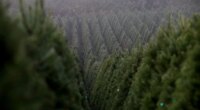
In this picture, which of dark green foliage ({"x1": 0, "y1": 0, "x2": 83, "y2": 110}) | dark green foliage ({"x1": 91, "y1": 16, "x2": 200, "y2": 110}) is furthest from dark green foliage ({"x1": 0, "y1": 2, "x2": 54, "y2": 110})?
dark green foliage ({"x1": 91, "y1": 16, "x2": 200, "y2": 110})

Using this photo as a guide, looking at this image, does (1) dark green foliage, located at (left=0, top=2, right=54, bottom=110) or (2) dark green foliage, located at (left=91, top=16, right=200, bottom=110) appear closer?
(1) dark green foliage, located at (left=0, top=2, right=54, bottom=110)

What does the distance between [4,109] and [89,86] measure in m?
34.8

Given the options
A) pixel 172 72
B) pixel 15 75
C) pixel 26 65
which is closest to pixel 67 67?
pixel 172 72

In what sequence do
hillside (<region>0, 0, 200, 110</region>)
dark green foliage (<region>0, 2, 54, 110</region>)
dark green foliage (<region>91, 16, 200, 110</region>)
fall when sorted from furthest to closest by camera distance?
dark green foliage (<region>91, 16, 200, 110</region>), hillside (<region>0, 0, 200, 110</region>), dark green foliage (<region>0, 2, 54, 110</region>)

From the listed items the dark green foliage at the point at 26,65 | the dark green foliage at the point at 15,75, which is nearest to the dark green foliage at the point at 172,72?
the dark green foliage at the point at 26,65

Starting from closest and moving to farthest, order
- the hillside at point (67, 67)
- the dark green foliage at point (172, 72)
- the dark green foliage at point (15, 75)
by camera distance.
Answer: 1. the dark green foliage at point (15, 75)
2. the hillside at point (67, 67)
3. the dark green foliage at point (172, 72)

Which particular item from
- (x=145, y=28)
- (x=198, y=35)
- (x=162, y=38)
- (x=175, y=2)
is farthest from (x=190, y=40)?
(x=175, y=2)

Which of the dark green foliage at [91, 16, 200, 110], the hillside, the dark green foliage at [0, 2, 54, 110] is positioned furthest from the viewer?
the dark green foliage at [91, 16, 200, 110]

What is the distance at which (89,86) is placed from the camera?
1625 inches

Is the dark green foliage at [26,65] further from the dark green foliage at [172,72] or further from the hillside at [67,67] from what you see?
the dark green foliage at [172,72]

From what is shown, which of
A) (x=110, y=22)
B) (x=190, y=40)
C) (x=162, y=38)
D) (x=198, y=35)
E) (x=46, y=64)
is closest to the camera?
(x=46, y=64)

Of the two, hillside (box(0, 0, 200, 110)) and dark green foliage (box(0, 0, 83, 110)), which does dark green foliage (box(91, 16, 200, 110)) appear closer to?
hillside (box(0, 0, 200, 110))

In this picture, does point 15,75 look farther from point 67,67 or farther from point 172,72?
point 172,72

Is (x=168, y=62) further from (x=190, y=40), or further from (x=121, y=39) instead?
(x=121, y=39)
